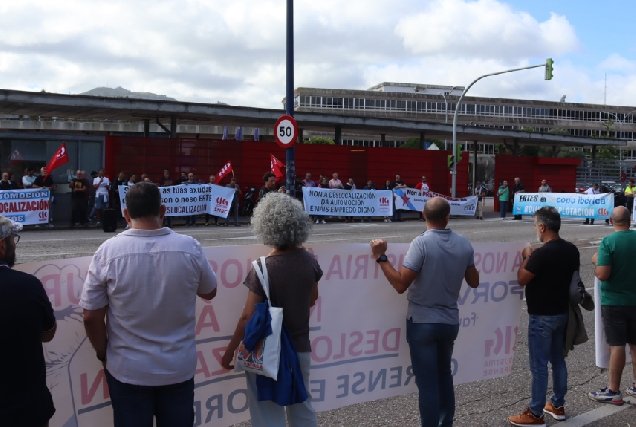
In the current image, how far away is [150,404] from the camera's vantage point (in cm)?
311

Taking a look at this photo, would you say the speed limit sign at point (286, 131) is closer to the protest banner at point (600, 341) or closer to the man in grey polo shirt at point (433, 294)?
the protest banner at point (600, 341)

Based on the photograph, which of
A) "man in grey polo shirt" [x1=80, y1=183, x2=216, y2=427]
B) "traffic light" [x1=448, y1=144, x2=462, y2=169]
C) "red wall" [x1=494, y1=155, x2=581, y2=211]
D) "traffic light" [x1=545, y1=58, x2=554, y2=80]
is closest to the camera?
"man in grey polo shirt" [x1=80, y1=183, x2=216, y2=427]

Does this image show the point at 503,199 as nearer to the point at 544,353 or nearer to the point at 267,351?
the point at 544,353

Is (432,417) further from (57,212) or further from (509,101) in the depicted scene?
(509,101)

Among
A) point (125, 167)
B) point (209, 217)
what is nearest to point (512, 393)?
point (209, 217)

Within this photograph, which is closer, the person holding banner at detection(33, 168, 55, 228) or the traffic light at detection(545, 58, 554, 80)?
the person holding banner at detection(33, 168, 55, 228)

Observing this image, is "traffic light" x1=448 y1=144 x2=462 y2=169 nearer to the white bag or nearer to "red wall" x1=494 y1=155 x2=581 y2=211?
"red wall" x1=494 y1=155 x2=581 y2=211

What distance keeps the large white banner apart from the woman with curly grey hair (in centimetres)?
65

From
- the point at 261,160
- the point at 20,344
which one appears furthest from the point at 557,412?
the point at 261,160

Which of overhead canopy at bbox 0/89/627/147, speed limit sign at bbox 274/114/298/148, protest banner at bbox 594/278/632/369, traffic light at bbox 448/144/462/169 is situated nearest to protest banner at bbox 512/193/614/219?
traffic light at bbox 448/144/462/169

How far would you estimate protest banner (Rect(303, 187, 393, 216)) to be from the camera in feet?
76.4

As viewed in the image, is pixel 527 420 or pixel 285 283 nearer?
pixel 285 283

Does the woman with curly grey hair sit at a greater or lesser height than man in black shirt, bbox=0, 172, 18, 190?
lesser

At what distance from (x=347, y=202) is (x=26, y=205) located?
1087 centimetres
